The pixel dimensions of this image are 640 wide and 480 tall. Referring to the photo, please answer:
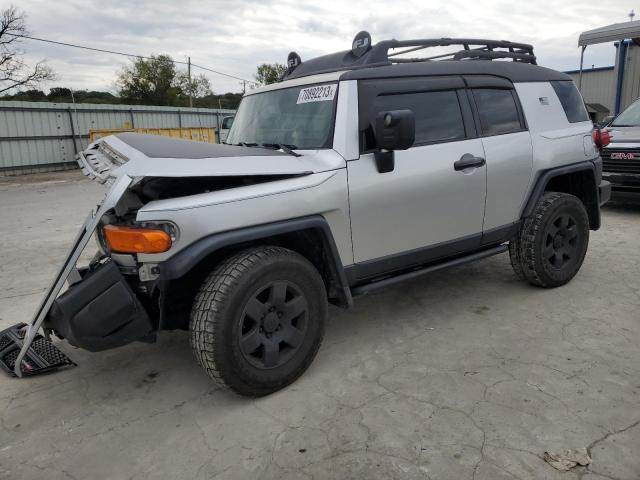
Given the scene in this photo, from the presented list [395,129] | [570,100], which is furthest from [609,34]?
[395,129]

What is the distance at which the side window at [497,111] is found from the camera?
3816 millimetres

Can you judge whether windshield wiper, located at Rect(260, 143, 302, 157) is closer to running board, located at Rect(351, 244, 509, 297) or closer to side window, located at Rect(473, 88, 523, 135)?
running board, located at Rect(351, 244, 509, 297)

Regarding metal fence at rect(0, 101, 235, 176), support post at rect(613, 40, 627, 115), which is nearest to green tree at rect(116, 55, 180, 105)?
metal fence at rect(0, 101, 235, 176)

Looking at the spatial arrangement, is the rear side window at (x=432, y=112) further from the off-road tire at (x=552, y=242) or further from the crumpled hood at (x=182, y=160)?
the off-road tire at (x=552, y=242)

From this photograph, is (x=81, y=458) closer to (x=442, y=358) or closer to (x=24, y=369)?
(x=24, y=369)

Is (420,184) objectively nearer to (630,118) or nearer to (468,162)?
(468,162)

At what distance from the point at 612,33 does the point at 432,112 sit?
10.6 metres

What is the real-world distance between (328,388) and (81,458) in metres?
1.33

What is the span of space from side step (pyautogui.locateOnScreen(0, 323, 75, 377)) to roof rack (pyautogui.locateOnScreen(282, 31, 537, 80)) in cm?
273

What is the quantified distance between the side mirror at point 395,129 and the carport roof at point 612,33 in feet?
36.9

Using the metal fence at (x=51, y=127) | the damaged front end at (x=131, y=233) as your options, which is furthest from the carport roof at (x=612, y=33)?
the metal fence at (x=51, y=127)

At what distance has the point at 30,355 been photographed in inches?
129

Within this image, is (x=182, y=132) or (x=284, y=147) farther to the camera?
(x=182, y=132)

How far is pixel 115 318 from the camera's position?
99.8 inches
